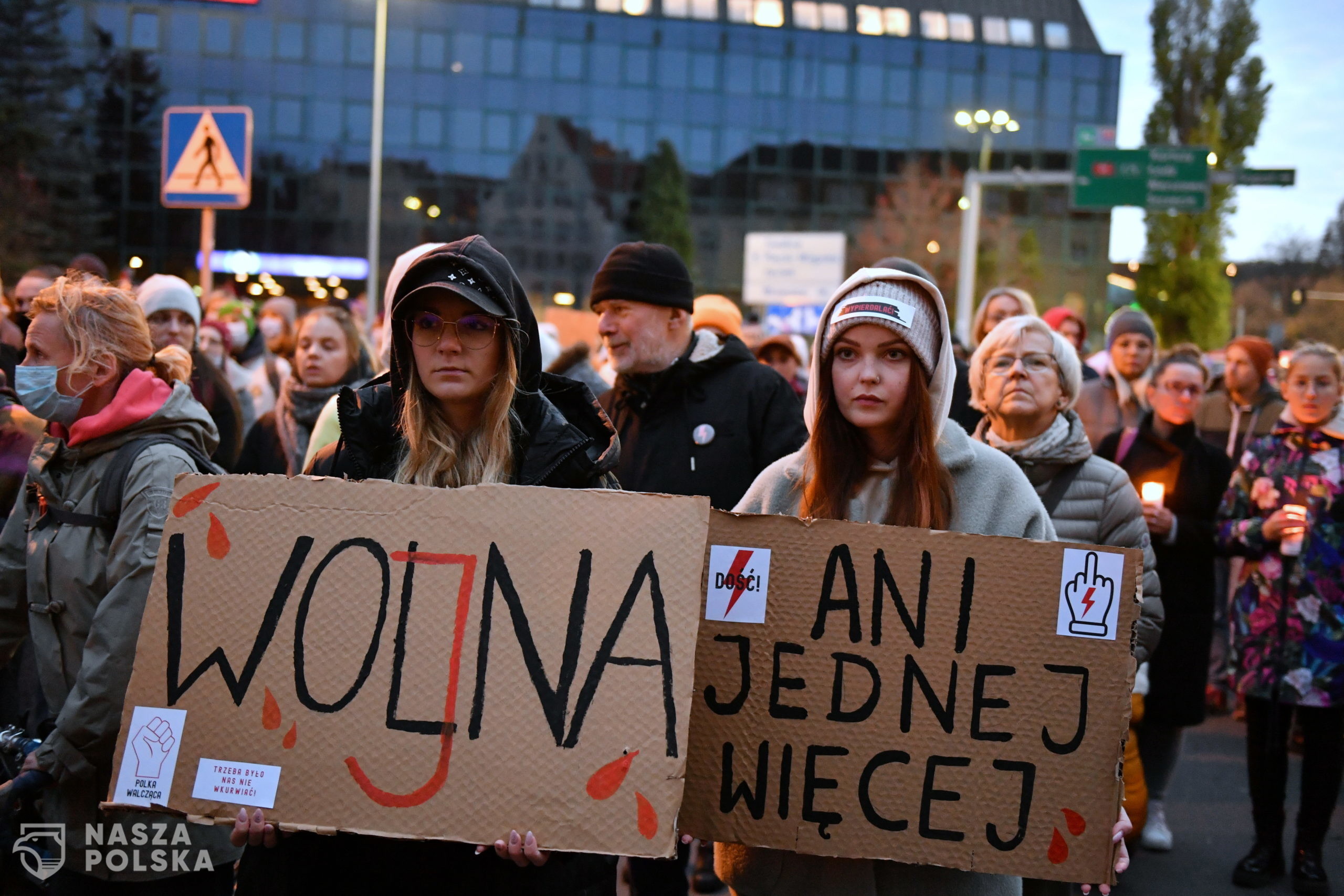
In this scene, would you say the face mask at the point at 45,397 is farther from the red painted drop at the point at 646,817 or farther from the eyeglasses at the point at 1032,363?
the eyeglasses at the point at 1032,363

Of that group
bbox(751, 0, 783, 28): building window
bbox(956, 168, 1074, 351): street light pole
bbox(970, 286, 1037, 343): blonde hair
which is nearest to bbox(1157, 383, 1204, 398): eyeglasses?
bbox(970, 286, 1037, 343): blonde hair

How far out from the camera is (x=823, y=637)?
2.15 meters

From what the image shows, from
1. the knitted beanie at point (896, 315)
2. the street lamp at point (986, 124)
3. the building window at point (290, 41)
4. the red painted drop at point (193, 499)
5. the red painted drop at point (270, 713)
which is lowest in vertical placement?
the red painted drop at point (270, 713)

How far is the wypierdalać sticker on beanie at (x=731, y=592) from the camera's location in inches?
85.0

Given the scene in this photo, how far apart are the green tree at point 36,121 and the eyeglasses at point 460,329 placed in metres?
32.4

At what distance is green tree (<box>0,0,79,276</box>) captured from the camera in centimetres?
3077

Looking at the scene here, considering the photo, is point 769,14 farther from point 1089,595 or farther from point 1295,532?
point 1089,595

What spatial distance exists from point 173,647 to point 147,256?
36.4 metres

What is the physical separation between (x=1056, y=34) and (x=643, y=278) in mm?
40043

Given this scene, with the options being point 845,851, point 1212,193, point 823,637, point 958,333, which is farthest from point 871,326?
point 1212,193

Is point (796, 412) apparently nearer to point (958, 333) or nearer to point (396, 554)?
point (396, 554)

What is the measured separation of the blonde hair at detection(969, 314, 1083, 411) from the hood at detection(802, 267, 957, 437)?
147 cm

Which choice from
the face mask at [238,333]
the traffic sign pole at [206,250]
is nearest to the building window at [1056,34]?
the face mask at [238,333]

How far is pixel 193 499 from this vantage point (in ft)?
6.92
